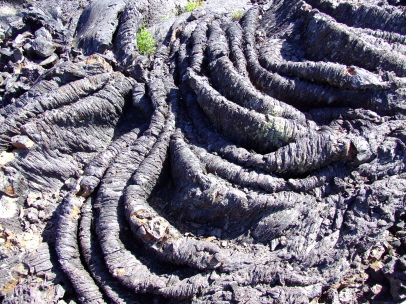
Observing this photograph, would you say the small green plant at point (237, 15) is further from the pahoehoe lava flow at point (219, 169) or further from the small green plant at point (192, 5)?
the small green plant at point (192, 5)

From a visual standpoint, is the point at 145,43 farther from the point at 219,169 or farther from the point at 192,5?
the point at 219,169

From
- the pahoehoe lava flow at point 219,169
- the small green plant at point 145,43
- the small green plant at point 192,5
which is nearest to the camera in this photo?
the pahoehoe lava flow at point 219,169

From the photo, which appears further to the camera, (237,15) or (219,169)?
(237,15)

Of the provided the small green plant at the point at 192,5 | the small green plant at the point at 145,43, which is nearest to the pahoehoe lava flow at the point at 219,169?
the small green plant at the point at 145,43

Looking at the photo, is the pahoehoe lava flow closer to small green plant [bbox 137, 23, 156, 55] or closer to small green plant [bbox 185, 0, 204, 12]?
small green plant [bbox 137, 23, 156, 55]

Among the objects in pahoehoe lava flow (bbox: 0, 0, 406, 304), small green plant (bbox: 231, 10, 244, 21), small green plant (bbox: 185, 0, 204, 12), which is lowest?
pahoehoe lava flow (bbox: 0, 0, 406, 304)

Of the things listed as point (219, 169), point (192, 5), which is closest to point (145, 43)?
point (192, 5)

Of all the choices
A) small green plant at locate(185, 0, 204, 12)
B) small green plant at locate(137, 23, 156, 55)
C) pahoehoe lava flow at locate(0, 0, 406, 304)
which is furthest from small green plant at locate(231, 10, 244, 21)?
small green plant at locate(137, 23, 156, 55)

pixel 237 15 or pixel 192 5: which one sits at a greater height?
pixel 237 15

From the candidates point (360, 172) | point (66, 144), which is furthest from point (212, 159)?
point (66, 144)
